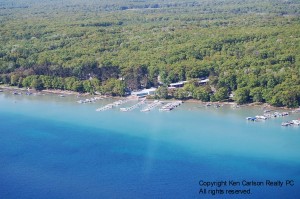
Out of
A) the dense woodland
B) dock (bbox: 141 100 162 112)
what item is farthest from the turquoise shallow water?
the dense woodland

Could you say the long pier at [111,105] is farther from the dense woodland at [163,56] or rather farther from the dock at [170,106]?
the dock at [170,106]

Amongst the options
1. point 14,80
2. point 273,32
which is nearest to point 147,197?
point 14,80

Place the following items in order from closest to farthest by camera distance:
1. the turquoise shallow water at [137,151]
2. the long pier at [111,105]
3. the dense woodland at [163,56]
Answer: the turquoise shallow water at [137,151] < the long pier at [111,105] < the dense woodland at [163,56]

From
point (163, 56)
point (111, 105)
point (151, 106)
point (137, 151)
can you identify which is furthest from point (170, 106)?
point (163, 56)

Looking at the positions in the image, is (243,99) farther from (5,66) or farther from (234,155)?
(5,66)

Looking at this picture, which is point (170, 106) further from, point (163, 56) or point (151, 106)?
point (163, 56)

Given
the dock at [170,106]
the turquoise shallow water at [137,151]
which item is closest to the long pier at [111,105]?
the turquoise shallow water at [137,151]

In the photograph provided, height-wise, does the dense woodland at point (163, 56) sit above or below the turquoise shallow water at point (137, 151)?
above

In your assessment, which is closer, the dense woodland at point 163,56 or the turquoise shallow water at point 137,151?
the turquoise shallow water at point 137,151
